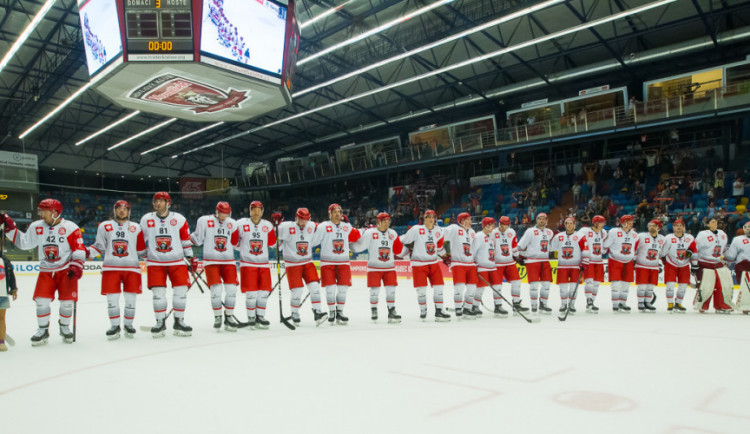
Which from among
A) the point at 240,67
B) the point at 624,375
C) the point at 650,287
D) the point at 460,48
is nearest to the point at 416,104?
the point at 460,48

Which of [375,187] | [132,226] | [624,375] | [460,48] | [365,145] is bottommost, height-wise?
[624,375]

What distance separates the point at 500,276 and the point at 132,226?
5578 mm

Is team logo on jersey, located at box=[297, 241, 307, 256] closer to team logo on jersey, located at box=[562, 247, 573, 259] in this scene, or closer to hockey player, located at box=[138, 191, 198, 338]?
hockey player, located at box=[138, 191, 198, 338]

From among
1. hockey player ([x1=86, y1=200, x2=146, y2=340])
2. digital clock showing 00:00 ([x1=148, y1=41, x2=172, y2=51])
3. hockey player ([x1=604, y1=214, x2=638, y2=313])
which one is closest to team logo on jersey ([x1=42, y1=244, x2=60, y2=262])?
hockey player ([x1=86, y1=200, x2=146, y2=340])

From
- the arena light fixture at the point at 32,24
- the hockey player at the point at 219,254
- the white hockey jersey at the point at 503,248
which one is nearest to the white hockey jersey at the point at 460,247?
the white hockey jersey at the point at 503,248

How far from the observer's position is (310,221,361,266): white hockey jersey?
7.45 metres

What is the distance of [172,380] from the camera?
13.0 ft

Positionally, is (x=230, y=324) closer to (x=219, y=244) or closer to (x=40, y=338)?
(x=219, y=244)

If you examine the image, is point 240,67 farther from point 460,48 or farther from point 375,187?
point 375,187

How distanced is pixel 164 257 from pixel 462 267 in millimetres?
4293

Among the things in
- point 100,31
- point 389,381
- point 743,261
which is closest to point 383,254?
point 389,381

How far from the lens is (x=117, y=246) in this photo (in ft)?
20.3

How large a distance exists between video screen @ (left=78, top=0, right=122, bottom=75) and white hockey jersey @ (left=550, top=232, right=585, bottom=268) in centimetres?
954

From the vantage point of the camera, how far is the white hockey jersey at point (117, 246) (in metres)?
6.18
